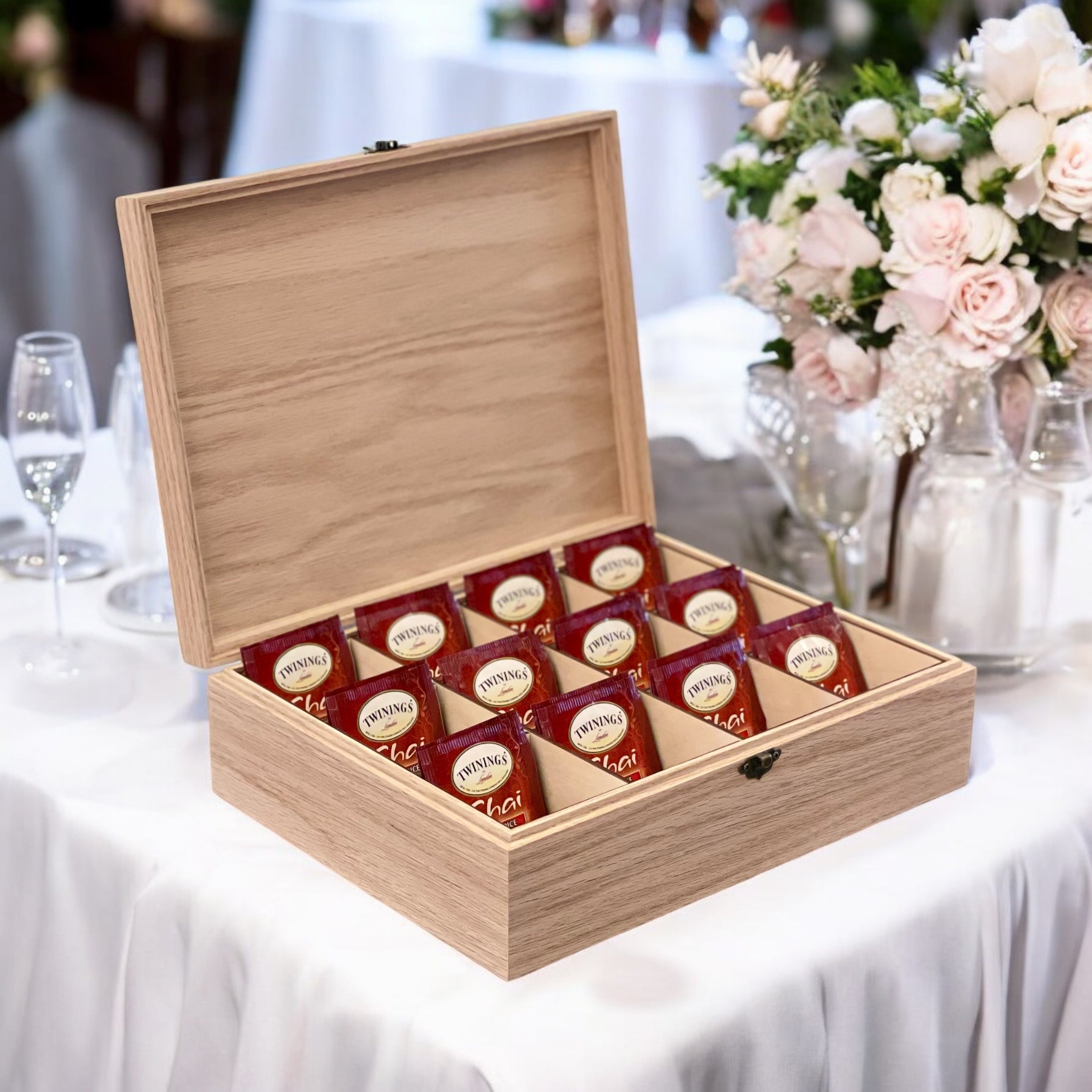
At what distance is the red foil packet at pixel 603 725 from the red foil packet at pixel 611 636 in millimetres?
111

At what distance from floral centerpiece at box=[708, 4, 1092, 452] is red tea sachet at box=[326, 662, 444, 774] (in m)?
0.40

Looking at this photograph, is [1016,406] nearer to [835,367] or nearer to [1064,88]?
[835,367]

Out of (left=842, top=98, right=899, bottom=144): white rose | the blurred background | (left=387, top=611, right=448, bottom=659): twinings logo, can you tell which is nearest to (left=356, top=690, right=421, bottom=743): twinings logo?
(left=387, top=611, right=448, bottom=659): twinings logo

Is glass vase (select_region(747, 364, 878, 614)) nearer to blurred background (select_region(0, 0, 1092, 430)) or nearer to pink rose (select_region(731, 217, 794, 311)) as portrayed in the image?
pink rose (select_region(731, 217, 794, 311))

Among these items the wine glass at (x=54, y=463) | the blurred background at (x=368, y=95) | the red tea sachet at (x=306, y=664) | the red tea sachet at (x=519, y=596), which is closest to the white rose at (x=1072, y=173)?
the red tea sachet at (x=519, y=596)

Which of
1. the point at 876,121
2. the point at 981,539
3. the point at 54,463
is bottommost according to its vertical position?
the point at 981,539

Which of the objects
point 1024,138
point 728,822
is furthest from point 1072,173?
point 728,822

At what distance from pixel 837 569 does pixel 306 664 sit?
487 millimetres

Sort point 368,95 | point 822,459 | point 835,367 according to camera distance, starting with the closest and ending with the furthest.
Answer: point 835,367 → point 822,459 → point 368,95

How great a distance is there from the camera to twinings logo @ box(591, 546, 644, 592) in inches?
50.4

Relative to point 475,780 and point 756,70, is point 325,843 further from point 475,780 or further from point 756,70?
point 756,70

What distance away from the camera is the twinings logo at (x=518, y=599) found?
4.03ft

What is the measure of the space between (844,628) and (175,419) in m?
0.50

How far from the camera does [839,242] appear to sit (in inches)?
46.5
